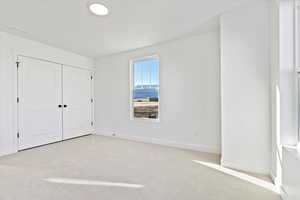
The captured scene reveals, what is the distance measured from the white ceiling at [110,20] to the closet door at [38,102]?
67 cm

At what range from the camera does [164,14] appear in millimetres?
2684

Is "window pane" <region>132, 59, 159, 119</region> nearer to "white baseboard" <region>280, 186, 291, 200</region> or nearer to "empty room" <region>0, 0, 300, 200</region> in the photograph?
"empty room" <region>0, 0, 300, 200</region>

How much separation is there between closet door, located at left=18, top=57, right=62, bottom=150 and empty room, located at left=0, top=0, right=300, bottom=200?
2 centimetres

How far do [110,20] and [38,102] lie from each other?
2.50 m

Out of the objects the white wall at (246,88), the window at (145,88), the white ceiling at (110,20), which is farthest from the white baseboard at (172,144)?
the white ceiling at (110,20)

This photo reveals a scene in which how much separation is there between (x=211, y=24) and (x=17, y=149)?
455 centimetres

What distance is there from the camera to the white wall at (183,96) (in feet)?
10.2

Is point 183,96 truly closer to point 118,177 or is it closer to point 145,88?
point 145,88

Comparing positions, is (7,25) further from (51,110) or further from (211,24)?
(211,24)

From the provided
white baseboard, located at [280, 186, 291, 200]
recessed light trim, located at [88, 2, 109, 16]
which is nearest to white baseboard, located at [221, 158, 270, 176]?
white baseboard, located at [280, 186, 291, 200]

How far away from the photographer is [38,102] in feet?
11.8

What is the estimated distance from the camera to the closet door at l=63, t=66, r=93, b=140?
4215mm

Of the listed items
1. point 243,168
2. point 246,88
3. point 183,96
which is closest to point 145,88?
point 183,96

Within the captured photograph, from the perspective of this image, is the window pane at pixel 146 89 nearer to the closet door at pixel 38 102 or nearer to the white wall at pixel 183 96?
the white wall at pixel 183 96
